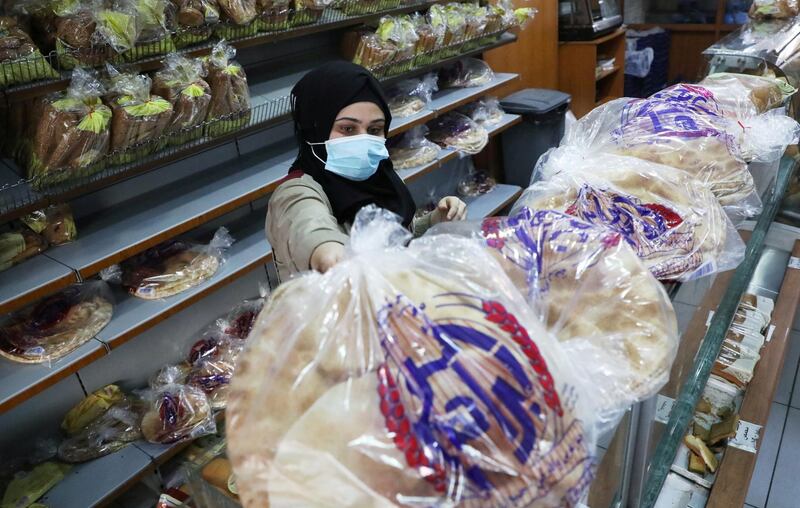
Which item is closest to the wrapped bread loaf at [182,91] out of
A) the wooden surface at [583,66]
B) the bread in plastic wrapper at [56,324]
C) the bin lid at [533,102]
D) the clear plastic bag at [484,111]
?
the bread in plastic wrapper at [56,324]

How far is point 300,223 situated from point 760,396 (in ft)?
4.96

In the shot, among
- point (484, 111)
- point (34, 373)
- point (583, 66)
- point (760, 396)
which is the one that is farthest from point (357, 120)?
point (583, 66)

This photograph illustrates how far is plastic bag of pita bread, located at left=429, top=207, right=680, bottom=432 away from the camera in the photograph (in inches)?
27.4

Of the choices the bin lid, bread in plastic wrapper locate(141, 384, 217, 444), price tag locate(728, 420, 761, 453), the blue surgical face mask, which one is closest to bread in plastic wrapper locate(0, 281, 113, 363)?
bread in plastic wrapper locate(141, 384, 217, 444)

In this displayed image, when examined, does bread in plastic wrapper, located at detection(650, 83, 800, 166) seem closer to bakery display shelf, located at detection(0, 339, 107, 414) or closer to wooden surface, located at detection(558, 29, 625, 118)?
bakery display shelf, located at detection(0, 339, 107, 414)

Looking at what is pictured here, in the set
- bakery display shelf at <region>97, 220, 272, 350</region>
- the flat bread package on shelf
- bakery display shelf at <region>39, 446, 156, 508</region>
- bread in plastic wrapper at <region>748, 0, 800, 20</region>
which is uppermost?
the flat bread package on shelf

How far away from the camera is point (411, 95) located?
321cm

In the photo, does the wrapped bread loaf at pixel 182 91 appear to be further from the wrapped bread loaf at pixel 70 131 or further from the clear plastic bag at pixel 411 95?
the clear plastic bag at pixel 411 95

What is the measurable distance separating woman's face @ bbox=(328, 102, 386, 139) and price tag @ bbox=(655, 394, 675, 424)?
0.97 m

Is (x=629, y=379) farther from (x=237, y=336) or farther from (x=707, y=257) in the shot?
(x=237, y=336)

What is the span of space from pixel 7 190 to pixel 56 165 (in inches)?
6.6

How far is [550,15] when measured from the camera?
4496 millimetres

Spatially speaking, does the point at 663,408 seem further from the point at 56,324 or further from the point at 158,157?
the point at 56,324

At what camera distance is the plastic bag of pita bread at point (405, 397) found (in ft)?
1.64
